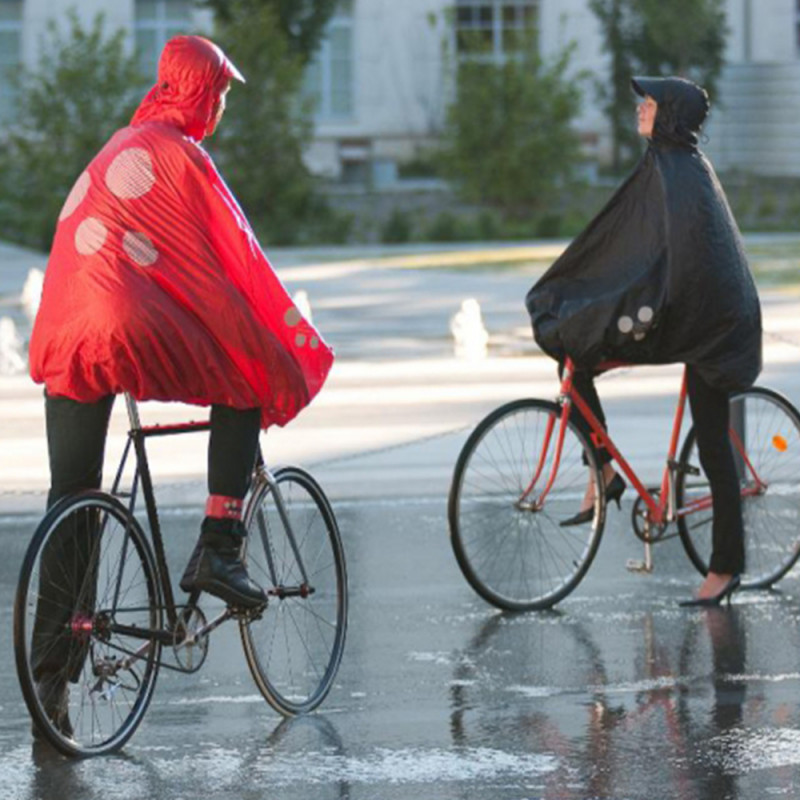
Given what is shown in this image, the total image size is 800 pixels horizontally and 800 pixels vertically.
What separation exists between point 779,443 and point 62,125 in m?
25.8

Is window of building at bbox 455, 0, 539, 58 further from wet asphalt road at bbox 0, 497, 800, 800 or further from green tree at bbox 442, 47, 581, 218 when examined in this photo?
wet asphalt road at bbox 0, 497, 800, 800

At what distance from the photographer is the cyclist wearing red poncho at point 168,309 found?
6.38 m

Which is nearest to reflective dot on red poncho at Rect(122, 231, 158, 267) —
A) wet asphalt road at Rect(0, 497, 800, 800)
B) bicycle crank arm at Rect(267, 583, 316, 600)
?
bicycle crank arm at Rect(267, 583, 316, 600)

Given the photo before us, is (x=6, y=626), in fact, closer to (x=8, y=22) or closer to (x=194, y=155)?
(x=194, y=155)

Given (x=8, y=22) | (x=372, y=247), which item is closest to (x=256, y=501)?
(x=372, y=247)

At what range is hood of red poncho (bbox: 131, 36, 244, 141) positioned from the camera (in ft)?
21.3

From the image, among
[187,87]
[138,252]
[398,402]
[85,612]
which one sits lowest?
[398,402]

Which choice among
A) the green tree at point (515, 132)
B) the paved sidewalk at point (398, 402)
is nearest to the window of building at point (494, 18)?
the green tree at point (515, 132)

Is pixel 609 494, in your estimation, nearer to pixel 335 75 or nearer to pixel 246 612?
pixel 246 612

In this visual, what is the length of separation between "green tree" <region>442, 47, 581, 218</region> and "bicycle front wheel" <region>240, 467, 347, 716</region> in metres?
28.9

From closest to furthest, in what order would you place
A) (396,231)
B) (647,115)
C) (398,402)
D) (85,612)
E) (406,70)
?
1. (85,612)
2. (647,115)
3. (398,402)
4. (396,231)
5. (406,70)

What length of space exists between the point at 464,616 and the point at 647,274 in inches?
52.4

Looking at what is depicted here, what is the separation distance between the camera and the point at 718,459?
8.66m

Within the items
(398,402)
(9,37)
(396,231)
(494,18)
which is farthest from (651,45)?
(398,402)
